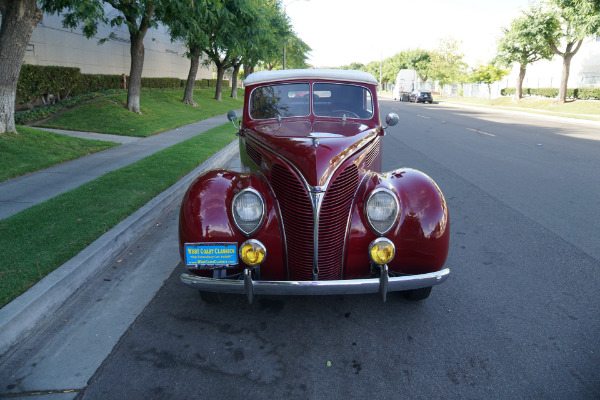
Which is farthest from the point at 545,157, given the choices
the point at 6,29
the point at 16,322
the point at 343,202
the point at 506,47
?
the point at 506,47

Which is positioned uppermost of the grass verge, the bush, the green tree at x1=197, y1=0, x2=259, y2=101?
the green tree at x1=197, y1=0, x2=259, y2=101

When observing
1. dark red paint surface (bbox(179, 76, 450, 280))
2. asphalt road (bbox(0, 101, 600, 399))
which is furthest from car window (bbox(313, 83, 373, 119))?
asphalt road (bbox(0, 101, 600, 399))

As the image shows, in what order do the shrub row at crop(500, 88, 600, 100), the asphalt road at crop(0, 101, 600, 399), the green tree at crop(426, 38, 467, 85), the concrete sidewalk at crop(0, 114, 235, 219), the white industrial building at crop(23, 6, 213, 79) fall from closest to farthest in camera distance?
the asphalt road at crop(0, 101, 600, 399)
the concrete sidewalk at crop(0, 114, 235, 219)
the white industrial building at crop(23, 6, 213, 79)
the shrub row at crop(500, 88, 600, 100)
the green tree at crop(426, 38, 467, 85)

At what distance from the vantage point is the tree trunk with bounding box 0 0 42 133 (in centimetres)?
869

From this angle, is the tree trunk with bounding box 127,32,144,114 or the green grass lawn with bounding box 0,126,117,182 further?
the tree trunk with bounding box 127,32,144,114

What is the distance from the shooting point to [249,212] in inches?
121

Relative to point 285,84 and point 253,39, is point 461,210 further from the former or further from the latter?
point 253,39

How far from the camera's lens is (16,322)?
2.92 m

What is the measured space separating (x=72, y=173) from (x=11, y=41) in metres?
3.47

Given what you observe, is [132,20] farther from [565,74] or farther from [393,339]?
[565,74]

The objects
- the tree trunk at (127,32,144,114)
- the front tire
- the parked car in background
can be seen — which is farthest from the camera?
the parked car in background

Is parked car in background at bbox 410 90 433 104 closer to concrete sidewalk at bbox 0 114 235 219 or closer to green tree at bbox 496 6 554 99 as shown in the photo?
green tree at bbox 496 6 554 99

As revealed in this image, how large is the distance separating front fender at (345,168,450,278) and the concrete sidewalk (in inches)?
173

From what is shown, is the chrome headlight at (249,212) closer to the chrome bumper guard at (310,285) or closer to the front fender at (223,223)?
the front fender at (223,223)
